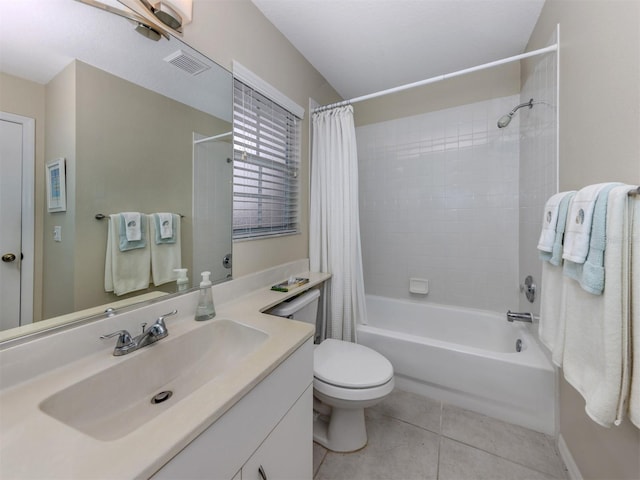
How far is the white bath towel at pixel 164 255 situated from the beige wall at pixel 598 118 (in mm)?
1665

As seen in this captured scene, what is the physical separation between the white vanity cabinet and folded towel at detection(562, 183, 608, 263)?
3.21ft

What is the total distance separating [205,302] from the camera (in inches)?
44.1

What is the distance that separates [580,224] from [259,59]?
1775 millimetres

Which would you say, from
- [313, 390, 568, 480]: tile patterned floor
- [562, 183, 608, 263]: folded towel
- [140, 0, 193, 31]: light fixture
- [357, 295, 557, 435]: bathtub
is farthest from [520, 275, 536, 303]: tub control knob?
[140, 0, 193, 31]: light fixture

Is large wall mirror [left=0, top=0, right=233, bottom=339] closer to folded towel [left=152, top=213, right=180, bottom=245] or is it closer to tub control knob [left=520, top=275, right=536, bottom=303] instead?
folded towel [left=152, top=213, right=180, bottom=245]

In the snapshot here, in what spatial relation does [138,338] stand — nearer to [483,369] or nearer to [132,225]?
[132,225]

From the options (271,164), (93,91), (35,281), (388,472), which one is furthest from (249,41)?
(388,472)

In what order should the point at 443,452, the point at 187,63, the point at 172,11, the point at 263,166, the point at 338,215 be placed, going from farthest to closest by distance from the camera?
the point at 338,215
the point at 263,166
the point at 443,452
the point at 187,63
the point at 172,11

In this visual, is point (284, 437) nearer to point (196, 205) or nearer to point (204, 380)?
point (204, 380)

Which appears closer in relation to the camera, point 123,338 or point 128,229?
point 123,338

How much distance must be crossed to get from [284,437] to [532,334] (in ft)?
5.87

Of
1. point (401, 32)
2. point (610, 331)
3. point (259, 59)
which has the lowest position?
point (610, 331)

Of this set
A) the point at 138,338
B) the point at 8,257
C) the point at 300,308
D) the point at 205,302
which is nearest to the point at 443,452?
the point at 300,308

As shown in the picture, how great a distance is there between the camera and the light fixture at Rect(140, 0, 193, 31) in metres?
1.00
